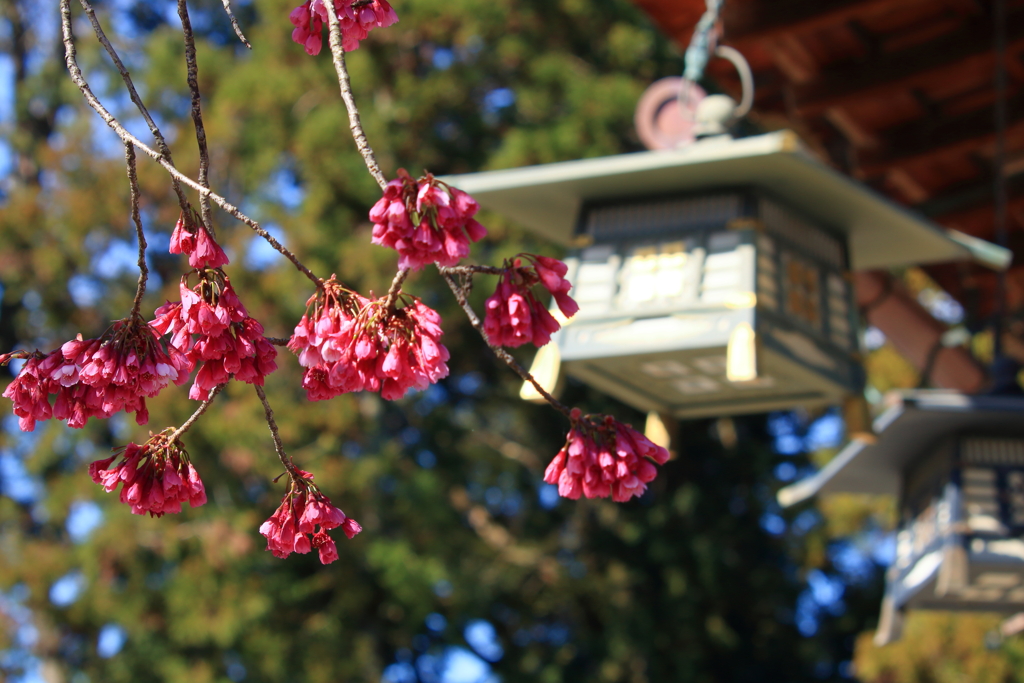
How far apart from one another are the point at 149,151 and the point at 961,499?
80.7 inches

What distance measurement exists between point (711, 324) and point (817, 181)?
408mm

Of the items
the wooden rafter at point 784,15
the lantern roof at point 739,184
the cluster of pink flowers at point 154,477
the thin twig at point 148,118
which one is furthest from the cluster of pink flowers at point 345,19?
the wooden rafter at point 784,15

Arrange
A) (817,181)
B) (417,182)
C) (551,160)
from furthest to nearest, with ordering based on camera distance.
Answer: (551,160), (817,181), (417,182)

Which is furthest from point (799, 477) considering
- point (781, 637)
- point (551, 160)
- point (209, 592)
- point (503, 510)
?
point (209, 592)

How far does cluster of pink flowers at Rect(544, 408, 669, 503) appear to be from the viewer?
112 centimetres

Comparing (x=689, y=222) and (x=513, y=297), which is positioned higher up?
(x=689, y=222)

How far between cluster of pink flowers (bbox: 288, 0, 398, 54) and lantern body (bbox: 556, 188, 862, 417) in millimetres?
1071

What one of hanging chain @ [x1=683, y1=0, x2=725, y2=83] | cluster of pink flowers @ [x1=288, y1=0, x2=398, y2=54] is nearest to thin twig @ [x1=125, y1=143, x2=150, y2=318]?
cluster of pink flowers @ [x1=288, y1=0, x2=398, y2=54]

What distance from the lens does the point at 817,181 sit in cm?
235

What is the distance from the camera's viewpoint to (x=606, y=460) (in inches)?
43.9

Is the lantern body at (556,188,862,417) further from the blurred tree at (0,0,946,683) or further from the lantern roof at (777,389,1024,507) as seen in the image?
the blurred tree at (0,0,946,683)

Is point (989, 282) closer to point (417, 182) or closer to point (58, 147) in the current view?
point (417, 182)

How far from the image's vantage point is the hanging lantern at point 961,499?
252cm

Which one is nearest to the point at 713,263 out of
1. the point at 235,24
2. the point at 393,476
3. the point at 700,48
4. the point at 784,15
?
the point at 700,48
